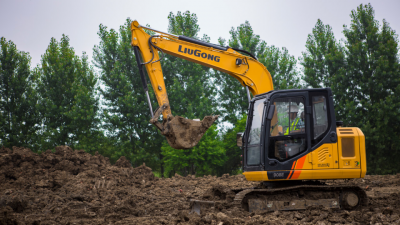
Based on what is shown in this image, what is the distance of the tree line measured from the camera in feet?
80.0

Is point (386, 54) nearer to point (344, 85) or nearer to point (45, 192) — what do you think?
point (344, 85)

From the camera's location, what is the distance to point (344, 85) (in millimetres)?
25641

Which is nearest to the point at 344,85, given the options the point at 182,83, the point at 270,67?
the point at 270,67

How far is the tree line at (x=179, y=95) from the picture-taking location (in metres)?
24.4

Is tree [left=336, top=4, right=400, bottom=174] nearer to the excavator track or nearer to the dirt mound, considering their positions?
the dirt mound

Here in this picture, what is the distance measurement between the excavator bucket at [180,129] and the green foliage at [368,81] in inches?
735

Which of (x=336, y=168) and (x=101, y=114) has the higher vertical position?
(x=101, y=114)

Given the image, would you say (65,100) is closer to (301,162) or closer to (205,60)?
(205,60)

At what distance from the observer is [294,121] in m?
7.15

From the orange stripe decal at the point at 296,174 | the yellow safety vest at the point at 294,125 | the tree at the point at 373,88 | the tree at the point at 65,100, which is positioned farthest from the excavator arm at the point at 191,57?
the tree at the point at 65,100

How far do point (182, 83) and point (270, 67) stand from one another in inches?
310

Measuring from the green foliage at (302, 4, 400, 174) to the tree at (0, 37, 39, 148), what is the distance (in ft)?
75.6

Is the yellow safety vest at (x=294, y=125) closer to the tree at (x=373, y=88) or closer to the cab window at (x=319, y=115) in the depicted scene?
the cab window at (x=319, y=115)

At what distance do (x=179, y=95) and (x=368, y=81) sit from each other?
46.5 ft
